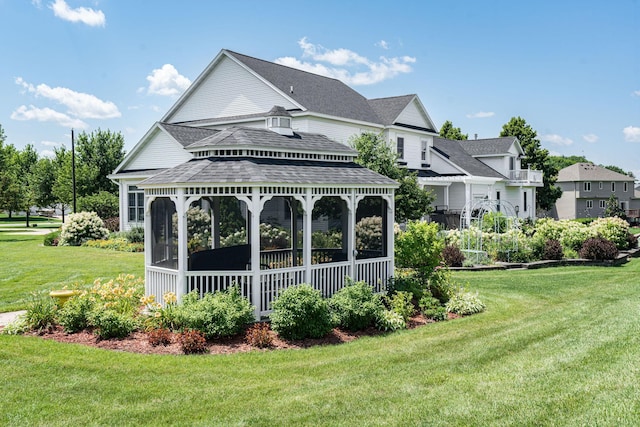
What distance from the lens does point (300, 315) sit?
9.74 metres

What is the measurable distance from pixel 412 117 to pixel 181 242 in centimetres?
2450

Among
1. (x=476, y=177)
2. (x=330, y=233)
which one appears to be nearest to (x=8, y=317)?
(x=330, y=233)

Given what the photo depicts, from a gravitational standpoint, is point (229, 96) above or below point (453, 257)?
above

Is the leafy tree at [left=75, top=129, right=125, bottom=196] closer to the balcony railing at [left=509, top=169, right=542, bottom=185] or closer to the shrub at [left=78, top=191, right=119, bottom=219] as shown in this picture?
the shrub at [left=78, top=191, right=119, bottom=219]

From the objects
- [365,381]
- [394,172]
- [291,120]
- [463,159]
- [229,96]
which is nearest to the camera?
[365,381]

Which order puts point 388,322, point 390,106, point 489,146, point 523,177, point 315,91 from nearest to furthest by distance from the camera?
point 388,322 < point 315,91 < point 390,106 < point 523,177 < point 489,146

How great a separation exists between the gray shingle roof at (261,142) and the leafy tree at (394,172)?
30.5 ft

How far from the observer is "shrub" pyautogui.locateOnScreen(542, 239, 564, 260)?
813 inches

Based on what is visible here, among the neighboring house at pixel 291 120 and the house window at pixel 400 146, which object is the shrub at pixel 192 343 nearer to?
the neighboring house at pixel 291 120

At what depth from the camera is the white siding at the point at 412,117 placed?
3183 centimetres

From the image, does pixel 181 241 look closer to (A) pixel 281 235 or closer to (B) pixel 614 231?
(A) pixel 281 235

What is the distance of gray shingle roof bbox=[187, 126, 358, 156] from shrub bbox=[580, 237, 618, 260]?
1264 centimetres

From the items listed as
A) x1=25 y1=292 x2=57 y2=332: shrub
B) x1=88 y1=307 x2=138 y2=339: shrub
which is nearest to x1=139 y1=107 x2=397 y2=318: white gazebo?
x1=88 y1=307 x2=138 y2=339: shrub

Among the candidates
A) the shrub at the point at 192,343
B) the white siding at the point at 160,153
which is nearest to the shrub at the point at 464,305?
the shrub at the point at 192,343
